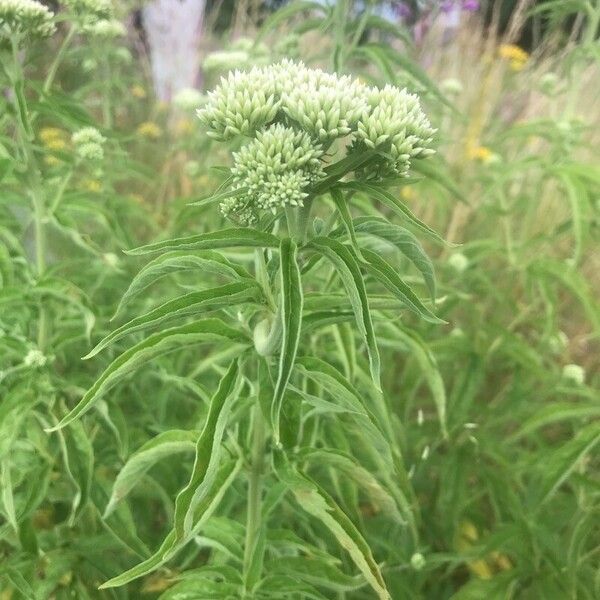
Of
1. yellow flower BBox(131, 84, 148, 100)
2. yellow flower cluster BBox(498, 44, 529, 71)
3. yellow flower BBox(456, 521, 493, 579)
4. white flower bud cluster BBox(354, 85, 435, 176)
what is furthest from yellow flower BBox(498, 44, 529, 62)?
white flower bud cluster BBox(354, 85, 435, 176)

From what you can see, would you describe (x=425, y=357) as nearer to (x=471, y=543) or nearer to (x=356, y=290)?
(x=356, y=290)

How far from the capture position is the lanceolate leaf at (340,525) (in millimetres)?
1045

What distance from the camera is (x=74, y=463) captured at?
1.36 meters

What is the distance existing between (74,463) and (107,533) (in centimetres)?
32

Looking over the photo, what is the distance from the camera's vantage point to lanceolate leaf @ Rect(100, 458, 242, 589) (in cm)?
97

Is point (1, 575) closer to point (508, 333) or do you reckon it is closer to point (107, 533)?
point (107, 533)

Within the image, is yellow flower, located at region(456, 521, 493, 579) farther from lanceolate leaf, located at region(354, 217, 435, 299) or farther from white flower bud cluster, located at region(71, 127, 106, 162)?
white flower bud cluster, located at region(71, 127, 106, 162)

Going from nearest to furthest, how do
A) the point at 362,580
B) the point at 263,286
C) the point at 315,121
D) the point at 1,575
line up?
the point at 315,121, the point at 263,286, the point at 362,580, the point at 1,575

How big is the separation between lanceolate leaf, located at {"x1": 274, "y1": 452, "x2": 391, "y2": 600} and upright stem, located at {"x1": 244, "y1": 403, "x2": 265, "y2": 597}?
0.15 m

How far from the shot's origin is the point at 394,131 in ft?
3.03

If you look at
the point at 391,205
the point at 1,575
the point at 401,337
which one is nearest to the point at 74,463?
the point at 1,575

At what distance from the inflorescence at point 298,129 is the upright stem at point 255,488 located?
0.40 m

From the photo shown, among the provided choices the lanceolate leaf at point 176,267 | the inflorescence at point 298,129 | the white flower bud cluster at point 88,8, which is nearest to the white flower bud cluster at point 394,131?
the inflorescence at point 298,129

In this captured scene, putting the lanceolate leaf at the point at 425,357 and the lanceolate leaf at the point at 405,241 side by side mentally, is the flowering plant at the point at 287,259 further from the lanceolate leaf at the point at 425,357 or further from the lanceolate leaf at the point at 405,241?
the lanceolate leaf at the point at 425,357
